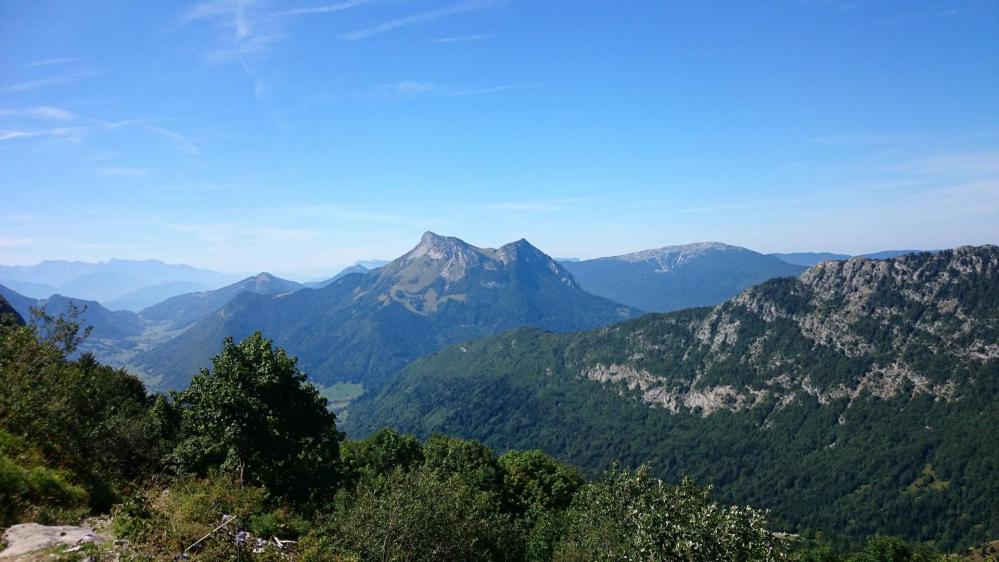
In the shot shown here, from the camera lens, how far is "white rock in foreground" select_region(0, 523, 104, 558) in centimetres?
1274

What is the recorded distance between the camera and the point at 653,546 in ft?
71.8

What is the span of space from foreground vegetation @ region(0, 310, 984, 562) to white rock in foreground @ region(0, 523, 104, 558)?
1.00 meters

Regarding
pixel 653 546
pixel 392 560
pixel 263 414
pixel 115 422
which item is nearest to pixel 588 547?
pixel 653 546

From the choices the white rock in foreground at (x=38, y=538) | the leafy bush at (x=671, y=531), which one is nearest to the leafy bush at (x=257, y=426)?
the white rock in foreground at (x=38, y=538)

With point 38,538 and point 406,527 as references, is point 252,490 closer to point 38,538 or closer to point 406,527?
point 406,527

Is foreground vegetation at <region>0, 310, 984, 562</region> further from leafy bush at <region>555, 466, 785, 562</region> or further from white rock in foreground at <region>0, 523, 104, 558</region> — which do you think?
white rock in foreground at <region>0, 523, 104, 558</region>

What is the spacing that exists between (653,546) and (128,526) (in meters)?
21.2

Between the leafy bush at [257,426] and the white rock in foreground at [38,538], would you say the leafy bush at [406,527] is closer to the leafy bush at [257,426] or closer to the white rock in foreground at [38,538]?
the white rock in foreground at [38,538]

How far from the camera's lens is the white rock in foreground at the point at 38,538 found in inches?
502

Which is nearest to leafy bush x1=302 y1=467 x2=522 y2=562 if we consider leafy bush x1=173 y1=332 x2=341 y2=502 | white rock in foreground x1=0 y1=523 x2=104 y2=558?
white rock in foreground x1=0 y1=523 x2=104 y2=558

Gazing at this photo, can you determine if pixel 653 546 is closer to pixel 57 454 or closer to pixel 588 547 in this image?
pixel 588 547

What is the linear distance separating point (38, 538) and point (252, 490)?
962cm

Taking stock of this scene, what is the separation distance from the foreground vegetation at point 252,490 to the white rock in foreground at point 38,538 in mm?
1000

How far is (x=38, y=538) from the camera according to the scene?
13.4m
